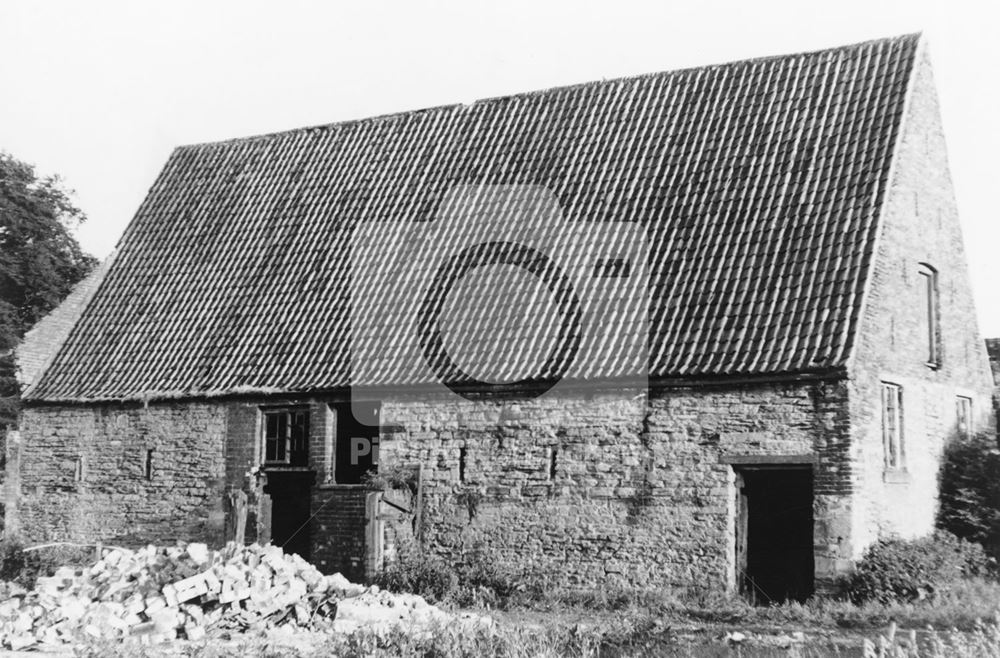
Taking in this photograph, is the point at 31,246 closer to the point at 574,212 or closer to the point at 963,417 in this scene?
the point at 574,212

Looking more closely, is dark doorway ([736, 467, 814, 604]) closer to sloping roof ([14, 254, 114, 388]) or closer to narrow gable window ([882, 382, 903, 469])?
narrow gable window ([882, 382, 903, 469])

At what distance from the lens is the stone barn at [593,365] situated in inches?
621

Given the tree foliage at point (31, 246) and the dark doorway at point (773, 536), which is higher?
the tree foliage at point (31, 246)

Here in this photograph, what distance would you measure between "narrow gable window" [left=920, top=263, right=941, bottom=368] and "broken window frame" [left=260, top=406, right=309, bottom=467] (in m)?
10.1

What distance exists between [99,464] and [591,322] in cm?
997

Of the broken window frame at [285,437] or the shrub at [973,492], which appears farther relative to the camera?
the broken window frame at [285,437]

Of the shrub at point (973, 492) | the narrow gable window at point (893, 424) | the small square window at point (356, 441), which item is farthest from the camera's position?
the small square window at point (356, 441)

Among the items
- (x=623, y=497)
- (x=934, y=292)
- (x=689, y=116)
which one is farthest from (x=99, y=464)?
(x=934, y=292)

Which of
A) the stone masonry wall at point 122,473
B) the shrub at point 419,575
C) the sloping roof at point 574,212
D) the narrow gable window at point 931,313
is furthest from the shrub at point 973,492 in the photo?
the stone masonry wall at point 122,473

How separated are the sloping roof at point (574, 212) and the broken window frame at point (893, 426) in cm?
189

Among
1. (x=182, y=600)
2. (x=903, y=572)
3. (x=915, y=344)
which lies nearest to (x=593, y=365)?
(x=915, y=344)

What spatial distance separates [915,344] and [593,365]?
4907 mm

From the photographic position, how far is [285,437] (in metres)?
19.6

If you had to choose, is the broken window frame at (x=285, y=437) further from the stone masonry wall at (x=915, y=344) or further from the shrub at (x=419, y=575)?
the stone masonry wall at (x=915, y=344)
